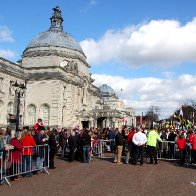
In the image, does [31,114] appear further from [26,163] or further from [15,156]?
[15,156]

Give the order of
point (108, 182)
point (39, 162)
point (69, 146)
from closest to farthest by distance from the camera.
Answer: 1. point (108, 182)
2. point (39, 162)
3. point (69, 146)

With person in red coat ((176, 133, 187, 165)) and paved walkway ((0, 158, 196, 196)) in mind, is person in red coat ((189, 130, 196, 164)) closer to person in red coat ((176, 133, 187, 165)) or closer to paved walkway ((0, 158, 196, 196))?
person in red coat ((176, 133, 187, 165))

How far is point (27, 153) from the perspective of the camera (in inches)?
549

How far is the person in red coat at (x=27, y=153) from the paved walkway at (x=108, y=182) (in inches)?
14.5

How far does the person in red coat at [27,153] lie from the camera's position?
13898 mm

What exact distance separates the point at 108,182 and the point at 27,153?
344cm

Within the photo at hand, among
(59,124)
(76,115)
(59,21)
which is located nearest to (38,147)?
(59,124)

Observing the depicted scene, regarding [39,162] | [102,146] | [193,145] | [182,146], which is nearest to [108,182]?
[39,162]

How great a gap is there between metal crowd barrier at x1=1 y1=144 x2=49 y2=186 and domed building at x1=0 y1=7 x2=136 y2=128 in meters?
36.3

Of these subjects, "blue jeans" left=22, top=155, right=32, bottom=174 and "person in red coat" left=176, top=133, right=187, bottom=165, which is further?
"person in red coat" left=176, top=133, right=187, bottom=165

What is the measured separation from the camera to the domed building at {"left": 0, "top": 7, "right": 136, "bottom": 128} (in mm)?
53062

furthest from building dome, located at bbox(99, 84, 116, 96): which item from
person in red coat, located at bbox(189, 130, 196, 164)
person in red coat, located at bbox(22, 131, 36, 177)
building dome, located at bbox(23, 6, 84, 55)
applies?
person in red coat, located at bbox(22, 131, 36, 177)

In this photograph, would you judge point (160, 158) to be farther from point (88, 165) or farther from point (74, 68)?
point (74, 68)

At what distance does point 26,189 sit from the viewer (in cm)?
1151
